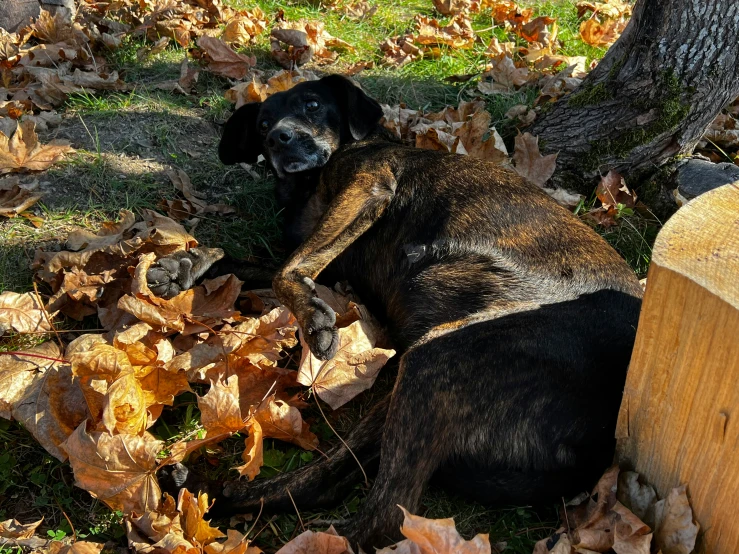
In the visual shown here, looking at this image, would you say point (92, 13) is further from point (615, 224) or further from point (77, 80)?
point (615, 224)

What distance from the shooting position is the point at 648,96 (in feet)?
14.3

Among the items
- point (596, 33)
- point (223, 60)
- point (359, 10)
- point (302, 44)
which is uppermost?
point (596, 33)

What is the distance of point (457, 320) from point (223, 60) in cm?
360

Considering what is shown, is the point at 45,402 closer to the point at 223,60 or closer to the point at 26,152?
the point at 26,152

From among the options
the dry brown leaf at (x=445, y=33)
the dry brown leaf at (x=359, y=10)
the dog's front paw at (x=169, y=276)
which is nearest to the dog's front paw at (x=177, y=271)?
the dog's front paw at (x=169, y=276)

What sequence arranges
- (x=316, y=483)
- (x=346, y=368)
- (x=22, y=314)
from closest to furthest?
1. (x=316, y=483)
2. (x=346, y=368)
3. (x=22, y=314)

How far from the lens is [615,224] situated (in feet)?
14.8

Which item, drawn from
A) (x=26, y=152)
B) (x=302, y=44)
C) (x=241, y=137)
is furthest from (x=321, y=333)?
(x=302, y=44)

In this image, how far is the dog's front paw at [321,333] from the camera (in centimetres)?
308

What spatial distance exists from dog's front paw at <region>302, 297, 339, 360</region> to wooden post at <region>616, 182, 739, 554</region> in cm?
127

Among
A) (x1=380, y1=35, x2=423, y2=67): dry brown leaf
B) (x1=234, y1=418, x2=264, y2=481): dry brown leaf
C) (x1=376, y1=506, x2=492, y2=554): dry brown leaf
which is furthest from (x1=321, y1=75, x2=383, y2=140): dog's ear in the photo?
(x1=376, y1=506, x2=492, y2=554): dry brown leaf

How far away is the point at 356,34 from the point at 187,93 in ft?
6.70

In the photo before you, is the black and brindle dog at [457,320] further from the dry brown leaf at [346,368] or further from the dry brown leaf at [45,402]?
the dry brown leaf at [45,402]

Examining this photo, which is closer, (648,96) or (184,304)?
(184,304)
